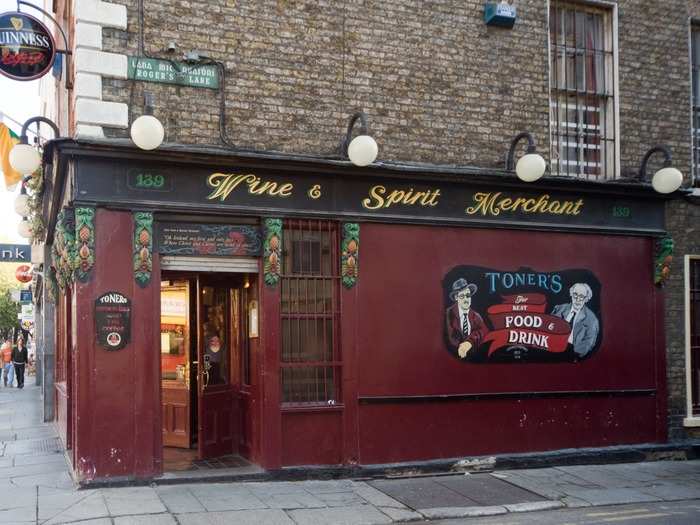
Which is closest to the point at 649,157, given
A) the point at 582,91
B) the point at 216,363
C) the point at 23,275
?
the point at 582,91

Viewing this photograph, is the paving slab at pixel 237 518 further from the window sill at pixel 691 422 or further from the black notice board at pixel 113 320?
the window sill at pixel 691 422

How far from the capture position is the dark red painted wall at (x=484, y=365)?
11.0 meters

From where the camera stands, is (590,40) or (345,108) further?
(590,40)

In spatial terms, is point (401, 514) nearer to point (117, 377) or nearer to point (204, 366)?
point (117, 377)

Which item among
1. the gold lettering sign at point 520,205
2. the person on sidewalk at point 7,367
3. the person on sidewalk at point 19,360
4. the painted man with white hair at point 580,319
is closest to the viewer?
the gold lettering sign at point 520,205

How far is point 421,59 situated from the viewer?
11.5 m

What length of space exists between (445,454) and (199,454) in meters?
3.29

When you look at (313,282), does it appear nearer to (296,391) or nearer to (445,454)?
(296,391)

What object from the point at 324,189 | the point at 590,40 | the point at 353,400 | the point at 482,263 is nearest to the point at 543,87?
the point at 590,40

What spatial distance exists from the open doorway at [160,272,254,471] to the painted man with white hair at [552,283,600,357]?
4.62m

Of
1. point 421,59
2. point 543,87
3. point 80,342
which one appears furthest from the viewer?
point 543,87

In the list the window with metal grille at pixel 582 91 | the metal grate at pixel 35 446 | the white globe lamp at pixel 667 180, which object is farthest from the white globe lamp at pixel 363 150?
the metal grate at pixel 35 446

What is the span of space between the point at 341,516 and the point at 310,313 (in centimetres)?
286

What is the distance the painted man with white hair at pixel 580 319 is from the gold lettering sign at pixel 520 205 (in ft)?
3.72
